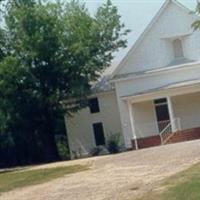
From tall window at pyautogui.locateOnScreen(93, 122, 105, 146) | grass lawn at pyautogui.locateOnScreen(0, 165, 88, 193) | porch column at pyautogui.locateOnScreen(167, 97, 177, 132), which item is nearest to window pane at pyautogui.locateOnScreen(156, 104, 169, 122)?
porch column at pyautogui.locateOnScreen(167, 97, 177, 132)

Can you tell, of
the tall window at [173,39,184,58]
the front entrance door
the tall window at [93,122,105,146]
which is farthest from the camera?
the tall window at [93,122,105,146]

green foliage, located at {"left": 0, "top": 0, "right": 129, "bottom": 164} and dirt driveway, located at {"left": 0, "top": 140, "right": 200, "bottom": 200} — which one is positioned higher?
green foliage, located at {"left": 0, "top": 0, "right": 129, "bottom": 164}

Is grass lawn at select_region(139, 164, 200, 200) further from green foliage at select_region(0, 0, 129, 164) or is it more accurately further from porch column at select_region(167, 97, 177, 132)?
green foliage at select_region(0, 0, 129, 164)

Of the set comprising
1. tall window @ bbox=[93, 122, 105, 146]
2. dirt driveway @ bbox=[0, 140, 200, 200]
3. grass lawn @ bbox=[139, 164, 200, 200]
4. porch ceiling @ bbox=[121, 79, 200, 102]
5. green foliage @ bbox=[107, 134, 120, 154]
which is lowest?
grass lawn @ bbox=[139, 164, 200, 200]

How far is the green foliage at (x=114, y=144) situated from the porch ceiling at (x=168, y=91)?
11.8ft

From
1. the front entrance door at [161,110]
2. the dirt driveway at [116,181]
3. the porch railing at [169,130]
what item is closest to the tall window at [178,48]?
the front entrance door at [161,110]

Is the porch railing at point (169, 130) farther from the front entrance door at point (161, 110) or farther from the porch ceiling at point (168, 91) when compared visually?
the porch ceiling at point (168, 91)

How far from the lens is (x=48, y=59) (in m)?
47.1

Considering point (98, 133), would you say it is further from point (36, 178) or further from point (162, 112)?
point (36, 178)

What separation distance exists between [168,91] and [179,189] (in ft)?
93.9

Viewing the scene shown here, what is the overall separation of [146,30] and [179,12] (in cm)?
229

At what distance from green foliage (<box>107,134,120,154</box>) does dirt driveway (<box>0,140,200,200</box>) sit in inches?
795

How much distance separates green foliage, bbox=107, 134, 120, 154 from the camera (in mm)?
48062

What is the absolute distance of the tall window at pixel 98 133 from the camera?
50.7 m
